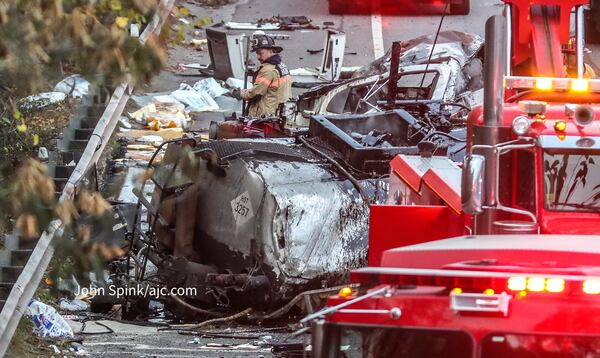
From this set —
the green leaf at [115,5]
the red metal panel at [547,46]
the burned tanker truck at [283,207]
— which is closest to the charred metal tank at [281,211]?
the burned tanker truck at [283,207]

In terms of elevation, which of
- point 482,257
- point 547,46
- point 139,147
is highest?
point 547,46

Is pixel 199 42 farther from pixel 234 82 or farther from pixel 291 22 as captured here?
pixel 234 82

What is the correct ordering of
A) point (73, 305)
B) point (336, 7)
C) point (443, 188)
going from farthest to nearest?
point (336, 7) < point (73, 305) < point (443, 188)

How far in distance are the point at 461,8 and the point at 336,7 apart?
9.34 feet

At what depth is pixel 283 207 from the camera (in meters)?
11.9

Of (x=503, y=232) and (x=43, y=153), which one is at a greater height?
(x=43, y=153)

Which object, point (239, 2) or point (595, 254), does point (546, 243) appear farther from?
point (239, 2)

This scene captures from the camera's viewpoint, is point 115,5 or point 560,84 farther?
point 560,84

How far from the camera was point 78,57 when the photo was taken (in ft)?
14.7

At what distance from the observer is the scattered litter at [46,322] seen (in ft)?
35.2

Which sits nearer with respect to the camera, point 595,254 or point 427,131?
point 595,254

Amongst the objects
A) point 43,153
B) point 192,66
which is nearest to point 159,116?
point 192,66

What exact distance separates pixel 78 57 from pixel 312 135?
9099 mm

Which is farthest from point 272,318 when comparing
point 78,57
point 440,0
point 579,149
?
point 440,0
